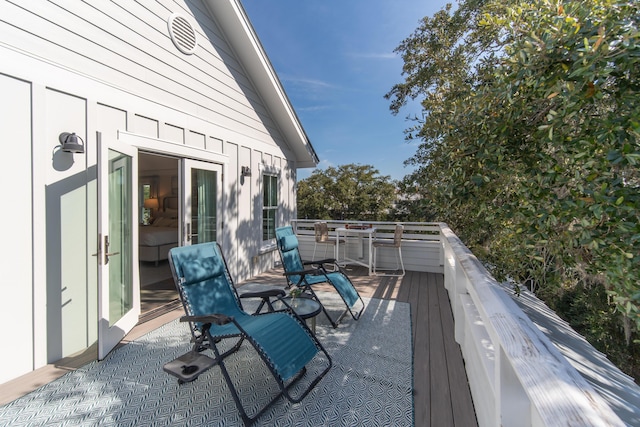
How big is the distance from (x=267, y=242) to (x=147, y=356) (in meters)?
3.51

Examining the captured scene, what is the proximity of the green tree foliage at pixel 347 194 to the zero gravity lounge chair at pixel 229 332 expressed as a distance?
11.0 m

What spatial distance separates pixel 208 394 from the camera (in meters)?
2.30

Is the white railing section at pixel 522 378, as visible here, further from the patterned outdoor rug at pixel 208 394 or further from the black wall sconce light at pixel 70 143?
the black wall sconce light at pixel 70 143

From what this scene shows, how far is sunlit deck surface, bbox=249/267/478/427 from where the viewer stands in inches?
82.2

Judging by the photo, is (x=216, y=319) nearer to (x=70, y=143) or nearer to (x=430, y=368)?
(x=430, y=368)

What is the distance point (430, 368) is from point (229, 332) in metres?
1.82

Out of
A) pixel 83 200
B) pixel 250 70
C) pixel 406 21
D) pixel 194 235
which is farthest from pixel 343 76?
pixel 83 200

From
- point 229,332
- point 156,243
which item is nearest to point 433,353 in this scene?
point 229,332

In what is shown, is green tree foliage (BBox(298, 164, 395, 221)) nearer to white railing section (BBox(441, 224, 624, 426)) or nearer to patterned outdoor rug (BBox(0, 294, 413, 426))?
patterned outdoor rug (BBox(0, 294, 413, 426))

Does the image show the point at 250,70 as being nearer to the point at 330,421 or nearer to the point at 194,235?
the point at 194,235

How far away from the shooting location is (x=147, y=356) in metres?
2.85

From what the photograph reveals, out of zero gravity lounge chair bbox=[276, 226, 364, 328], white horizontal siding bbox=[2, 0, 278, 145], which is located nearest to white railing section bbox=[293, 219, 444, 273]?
zero gravity lounge chair bbox=[276, 226, 364, 328]

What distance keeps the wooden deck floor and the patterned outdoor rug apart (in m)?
0.10

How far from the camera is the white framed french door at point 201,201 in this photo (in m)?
4.18
